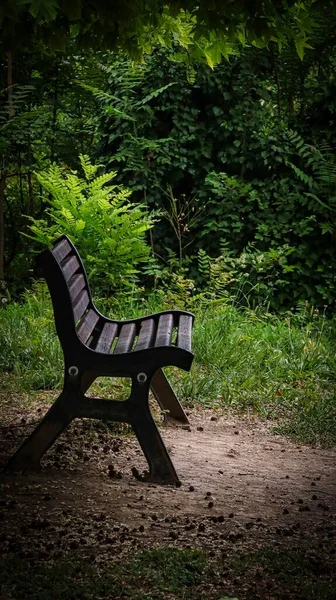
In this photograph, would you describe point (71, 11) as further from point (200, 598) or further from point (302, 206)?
point (302, 206)

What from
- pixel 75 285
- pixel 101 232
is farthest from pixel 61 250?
pixel 101 232

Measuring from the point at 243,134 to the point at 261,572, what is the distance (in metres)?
6.80

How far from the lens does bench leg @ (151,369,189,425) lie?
5129 mm

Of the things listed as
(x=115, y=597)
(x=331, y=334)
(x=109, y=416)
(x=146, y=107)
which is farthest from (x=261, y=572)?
(x=146, y=107)

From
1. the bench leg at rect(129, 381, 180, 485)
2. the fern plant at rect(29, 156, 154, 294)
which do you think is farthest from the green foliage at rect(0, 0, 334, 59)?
the fern plant at rect(29, 156, 154, 294)

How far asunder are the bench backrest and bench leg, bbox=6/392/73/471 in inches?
11.2

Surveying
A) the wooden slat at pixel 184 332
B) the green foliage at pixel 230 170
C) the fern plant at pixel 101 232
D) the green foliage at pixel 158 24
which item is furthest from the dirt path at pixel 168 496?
the green foliage at pixel 230 170

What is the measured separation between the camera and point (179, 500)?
13.0ft

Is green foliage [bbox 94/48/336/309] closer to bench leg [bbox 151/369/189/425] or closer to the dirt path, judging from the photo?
bench leg [bbox 151/369/189/425]

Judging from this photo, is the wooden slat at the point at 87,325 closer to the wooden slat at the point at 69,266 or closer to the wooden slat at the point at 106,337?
the wooden slat at the point at 106,337

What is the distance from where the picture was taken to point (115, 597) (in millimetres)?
2926

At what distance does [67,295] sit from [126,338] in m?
0.68

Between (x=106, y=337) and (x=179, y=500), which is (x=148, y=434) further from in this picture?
(x=106, y=337)

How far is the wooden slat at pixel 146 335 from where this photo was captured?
170 inches
